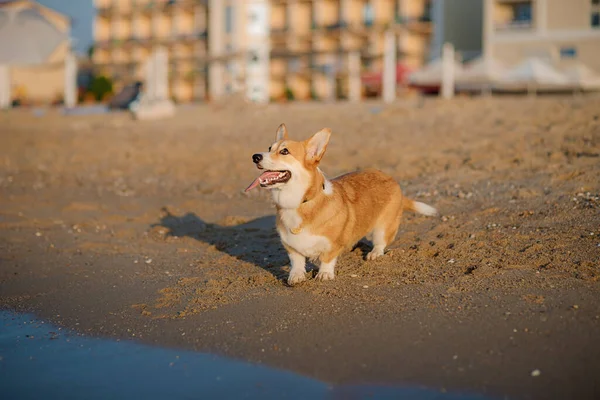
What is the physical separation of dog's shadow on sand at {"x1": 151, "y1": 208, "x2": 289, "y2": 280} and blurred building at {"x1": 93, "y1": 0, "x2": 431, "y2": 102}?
77.4 feet

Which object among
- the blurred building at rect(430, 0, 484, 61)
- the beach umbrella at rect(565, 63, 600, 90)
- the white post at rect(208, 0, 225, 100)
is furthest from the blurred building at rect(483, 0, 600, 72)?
the white post at rect(208, 0, 225, 100)

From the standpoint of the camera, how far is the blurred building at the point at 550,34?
30953mm

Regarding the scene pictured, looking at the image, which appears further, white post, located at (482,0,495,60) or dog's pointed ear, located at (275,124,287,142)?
white post, located at (482,0,495,60)

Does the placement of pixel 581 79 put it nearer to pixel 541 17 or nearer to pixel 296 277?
pixel 541 17

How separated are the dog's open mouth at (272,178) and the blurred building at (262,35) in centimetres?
2628

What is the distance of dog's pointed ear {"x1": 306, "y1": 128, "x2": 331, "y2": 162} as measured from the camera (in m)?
5.61

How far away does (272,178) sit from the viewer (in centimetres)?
553

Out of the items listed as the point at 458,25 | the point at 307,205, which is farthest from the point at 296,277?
the point at 458,25

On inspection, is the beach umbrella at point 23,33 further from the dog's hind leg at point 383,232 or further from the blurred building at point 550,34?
the blurred building at point 550,34

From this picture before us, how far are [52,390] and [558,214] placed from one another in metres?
4.76

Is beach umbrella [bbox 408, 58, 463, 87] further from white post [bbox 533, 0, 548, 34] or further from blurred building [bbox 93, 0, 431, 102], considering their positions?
white post [bbox 533, 0, 548, 34]

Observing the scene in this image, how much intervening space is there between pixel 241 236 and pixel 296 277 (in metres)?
1.93

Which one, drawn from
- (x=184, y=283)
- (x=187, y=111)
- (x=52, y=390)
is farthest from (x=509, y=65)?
(x=52, y=390)

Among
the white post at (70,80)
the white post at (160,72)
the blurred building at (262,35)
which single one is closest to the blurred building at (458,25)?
the blurred building at (262,35)
